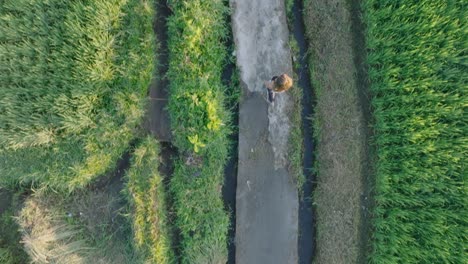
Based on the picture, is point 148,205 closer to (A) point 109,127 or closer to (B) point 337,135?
(A) point 109,127

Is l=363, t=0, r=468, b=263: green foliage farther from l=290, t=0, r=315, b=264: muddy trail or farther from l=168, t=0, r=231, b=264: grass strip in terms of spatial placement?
l=168, t=0, r=231, b=264: grass strip

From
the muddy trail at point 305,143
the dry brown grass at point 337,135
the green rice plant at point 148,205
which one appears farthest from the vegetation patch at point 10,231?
the dry brown grass at point 337,135

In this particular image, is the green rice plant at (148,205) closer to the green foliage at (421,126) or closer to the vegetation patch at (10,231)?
the vegetation patch at (10,231)

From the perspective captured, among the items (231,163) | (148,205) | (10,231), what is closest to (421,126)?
(231,163)

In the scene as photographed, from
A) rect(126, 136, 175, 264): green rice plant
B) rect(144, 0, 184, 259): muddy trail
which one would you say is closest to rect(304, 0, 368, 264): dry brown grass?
rect(144, 0, 184, 259): muddy trail

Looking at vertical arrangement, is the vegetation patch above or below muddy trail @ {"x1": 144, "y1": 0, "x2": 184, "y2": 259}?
below

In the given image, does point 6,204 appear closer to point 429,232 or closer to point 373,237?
point 373,237

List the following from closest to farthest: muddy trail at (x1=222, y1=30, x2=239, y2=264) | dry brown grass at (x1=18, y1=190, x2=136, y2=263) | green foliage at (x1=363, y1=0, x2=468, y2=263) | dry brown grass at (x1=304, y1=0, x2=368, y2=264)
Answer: green foliage at (x1=363, y1=0, x2=468, y2=263) → dry brown grass at (x1=18, y1=190, x2=136, y2=263) → dry brown grass at (x1=304, y1=0, x2=368, y2=264) → muddy trail at (x1=222, y1=30, x2=239, y2=264)
